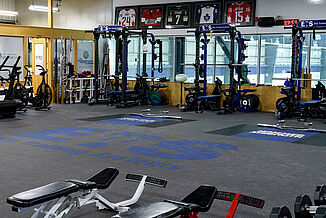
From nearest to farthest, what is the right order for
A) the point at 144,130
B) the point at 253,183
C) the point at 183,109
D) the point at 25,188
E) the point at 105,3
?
the point at 25,188
the point at 253,183
the point at 144,130
the point at 183,109
the point at 105,3

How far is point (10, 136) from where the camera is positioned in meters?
7.07

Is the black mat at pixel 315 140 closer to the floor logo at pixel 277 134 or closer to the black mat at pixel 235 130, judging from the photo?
the floor logo at pixel 277 134

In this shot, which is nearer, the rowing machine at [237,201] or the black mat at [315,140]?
the rowing machine at [237,201]

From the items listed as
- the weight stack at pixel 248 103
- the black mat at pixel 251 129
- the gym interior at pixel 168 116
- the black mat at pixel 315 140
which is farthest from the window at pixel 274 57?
the black mat at pixel 315 140

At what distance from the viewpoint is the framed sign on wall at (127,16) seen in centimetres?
1373

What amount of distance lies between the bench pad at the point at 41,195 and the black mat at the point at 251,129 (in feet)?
16.1

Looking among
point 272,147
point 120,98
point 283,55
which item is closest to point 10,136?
point 272,147

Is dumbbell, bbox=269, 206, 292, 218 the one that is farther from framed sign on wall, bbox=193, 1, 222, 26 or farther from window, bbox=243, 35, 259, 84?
framed sign on wall, bbox=193, 1, 222, 26

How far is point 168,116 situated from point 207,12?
13.9 ft

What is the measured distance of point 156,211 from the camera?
7.73ft

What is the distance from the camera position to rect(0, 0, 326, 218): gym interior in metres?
3.49

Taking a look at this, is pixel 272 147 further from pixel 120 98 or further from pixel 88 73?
pixel 88 73

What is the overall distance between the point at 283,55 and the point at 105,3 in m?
6.42

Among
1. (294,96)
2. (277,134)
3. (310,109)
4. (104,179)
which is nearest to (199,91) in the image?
(294,96)
